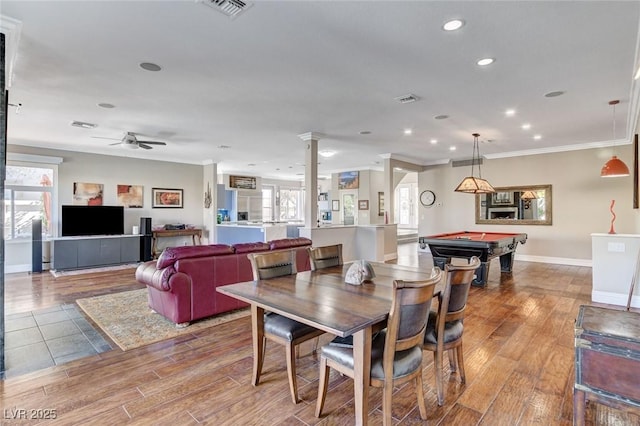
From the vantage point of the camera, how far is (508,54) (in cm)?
306

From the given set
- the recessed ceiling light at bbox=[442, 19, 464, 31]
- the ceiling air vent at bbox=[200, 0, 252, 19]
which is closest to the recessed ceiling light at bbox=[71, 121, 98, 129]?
the ceiling air vent at bbox=[200, 0, 252, 19]

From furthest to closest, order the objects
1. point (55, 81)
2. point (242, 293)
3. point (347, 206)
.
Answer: point (347, 206), point (55, 81), point (242, 293)

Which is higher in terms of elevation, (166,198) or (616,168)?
(616,168)

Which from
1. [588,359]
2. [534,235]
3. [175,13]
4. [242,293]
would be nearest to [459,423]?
[588,359]

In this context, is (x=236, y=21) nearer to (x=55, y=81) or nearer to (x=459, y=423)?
(x=55, y=81)

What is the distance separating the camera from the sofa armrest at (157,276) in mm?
3621

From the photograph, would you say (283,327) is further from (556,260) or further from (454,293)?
(556,260)

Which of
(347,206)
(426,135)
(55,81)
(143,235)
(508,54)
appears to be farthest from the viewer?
(347,206)

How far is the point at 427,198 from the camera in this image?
988 cm

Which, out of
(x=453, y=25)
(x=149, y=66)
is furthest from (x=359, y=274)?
(x=149, y=66)

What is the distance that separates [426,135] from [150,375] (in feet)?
19.0

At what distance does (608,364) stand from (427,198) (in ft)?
27.8

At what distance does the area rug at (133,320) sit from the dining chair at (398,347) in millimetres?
2226

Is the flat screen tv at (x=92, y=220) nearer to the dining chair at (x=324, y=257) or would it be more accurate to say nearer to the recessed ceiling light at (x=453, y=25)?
the dining chair at (x=324, y=257)
